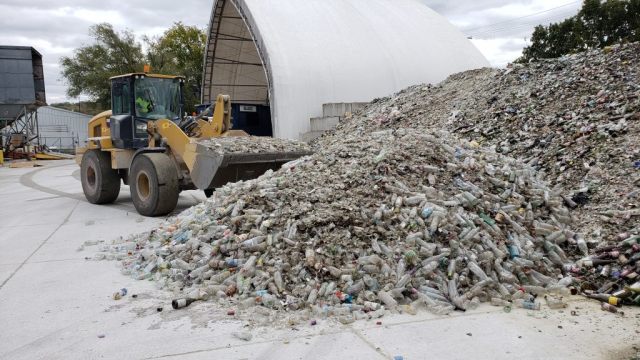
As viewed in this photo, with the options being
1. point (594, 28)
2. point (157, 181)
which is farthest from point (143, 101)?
point (594, 28)

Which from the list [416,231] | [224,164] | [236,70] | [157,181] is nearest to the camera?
[416,231]

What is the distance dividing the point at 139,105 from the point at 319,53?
8.80 m

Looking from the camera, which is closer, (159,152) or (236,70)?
(159,152)

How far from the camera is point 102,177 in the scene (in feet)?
Answer: 35.9

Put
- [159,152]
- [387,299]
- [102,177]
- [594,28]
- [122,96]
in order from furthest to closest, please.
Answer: [594,28], [102,177], [122,96], [159,152], [387,299]

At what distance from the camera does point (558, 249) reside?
5395mm

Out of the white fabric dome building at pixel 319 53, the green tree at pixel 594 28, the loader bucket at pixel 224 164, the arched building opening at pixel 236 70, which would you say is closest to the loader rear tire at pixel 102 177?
the loader bucket at pixel 224 164

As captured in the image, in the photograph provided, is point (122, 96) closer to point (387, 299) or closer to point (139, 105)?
point (139, 105)

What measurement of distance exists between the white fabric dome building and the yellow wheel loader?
5.76m

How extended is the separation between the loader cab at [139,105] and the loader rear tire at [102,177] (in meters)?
1.01

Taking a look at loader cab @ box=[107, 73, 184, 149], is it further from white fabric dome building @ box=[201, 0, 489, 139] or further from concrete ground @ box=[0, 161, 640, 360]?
white fabric dome building @ box=[201, 0, 489, 139]

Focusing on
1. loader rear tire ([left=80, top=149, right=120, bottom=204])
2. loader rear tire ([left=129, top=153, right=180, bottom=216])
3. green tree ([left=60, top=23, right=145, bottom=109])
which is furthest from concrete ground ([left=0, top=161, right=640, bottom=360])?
green tree ([left=60, top=23, right=145, bottom=109])

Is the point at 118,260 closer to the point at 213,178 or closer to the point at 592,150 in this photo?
the point at 213,178

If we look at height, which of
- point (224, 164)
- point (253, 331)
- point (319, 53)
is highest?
point (319, 53)
